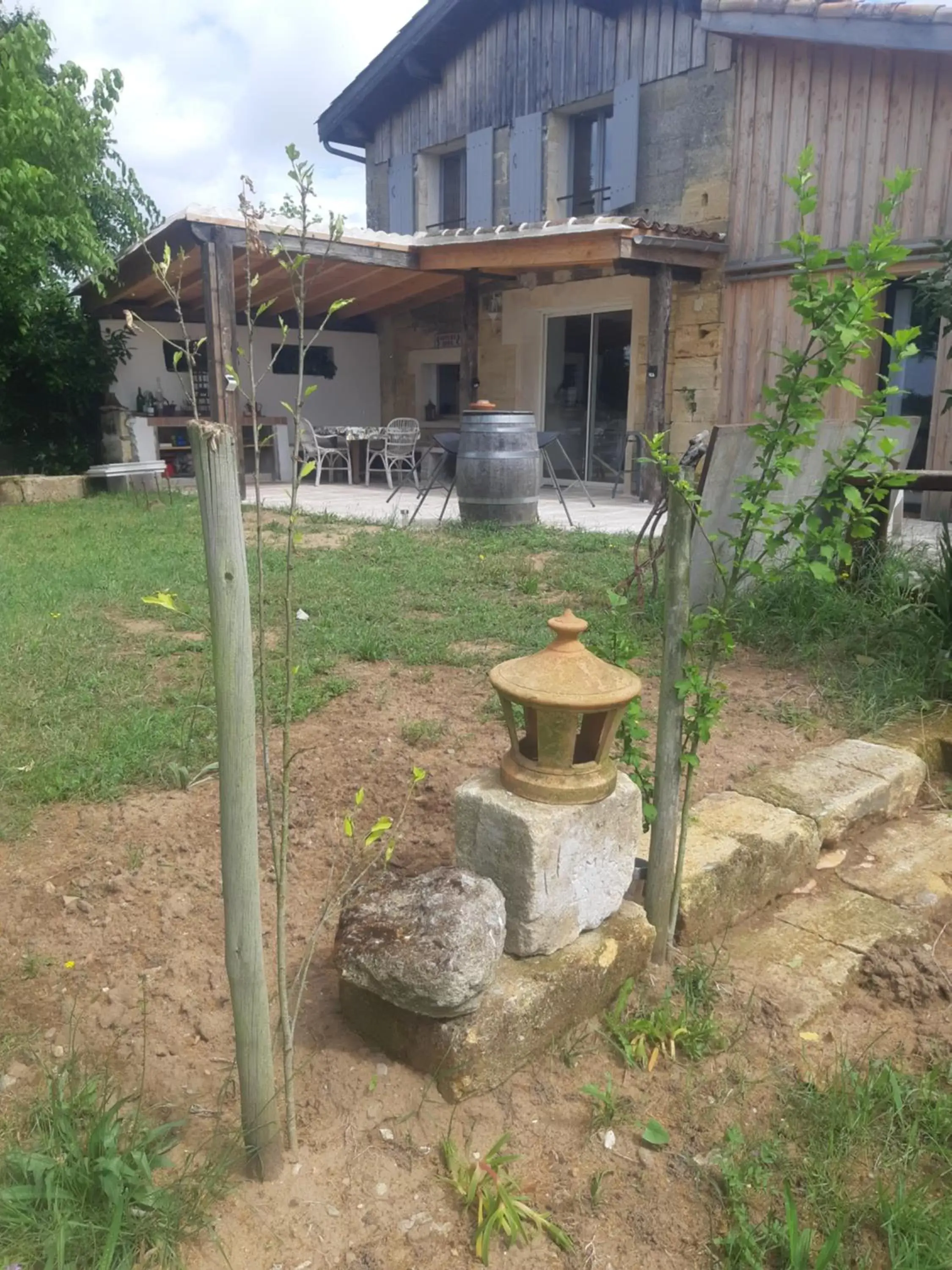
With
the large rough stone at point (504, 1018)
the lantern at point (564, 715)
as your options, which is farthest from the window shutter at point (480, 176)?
the large rough stone at point (504, 1018)

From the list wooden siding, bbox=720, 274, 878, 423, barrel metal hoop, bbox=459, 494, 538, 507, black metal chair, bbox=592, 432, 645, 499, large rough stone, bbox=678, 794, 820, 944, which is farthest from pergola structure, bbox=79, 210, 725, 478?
large rough stone, bbox=678, 794, 820, 944

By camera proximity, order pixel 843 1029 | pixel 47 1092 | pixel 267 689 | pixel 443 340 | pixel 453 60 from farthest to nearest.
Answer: pixel 443 340, pixel 453 60, pixel 267 689, pixel 843 1029, pixel 47 1092

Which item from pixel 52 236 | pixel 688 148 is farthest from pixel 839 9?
pixel 52 236

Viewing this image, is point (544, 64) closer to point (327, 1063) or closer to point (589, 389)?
point (589, 389)

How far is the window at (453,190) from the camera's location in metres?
13.2

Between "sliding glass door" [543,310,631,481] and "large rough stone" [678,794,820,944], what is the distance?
8928mm

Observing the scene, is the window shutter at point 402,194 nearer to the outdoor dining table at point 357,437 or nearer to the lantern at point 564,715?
the outdoor dining table at point 357,437

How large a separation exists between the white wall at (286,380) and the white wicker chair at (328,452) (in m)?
0.47

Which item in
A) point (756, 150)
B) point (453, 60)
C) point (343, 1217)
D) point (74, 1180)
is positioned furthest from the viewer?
point (453, 60)

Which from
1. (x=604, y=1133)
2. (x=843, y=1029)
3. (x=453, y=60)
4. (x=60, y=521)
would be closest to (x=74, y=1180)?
(x=604, y=1133)

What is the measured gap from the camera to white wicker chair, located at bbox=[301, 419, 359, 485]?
1181 cm

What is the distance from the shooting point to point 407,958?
Answer: 181 centimetres

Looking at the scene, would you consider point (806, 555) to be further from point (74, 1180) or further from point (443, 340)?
point (443, 340)

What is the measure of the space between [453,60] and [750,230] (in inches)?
221
